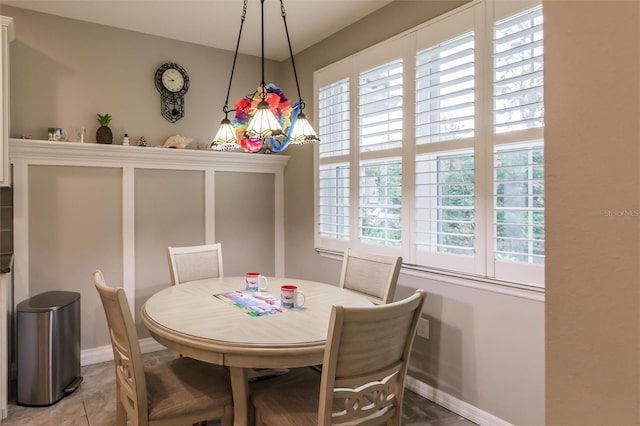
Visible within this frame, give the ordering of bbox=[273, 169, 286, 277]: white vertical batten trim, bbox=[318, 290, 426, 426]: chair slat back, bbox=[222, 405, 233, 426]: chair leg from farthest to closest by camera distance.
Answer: bbox=[273, 169, 286, 277]: white vertical batten trim < bbox=[222, 405, 233, 426]: chair leg < bbox=[318, 290, 426, 426]: chair slat back

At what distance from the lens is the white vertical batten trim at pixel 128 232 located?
11.0 ft

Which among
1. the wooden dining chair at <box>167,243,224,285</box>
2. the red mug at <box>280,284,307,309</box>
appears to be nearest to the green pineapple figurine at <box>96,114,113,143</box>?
the wooden dining chair at <box>167,243,224,285</box>

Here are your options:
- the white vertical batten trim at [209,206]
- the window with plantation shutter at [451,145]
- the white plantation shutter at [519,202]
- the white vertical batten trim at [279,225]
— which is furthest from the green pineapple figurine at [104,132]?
the white plantation shutter at [519,202]

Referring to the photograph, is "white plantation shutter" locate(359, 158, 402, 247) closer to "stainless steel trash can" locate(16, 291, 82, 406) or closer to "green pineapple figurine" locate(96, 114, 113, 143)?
"green pineapple figurine" locate(96, 114, 113, 143)

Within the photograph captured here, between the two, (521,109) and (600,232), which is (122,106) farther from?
(600,232)

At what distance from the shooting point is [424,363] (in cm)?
271

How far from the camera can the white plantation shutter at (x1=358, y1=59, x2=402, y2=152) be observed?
2814 millimetres

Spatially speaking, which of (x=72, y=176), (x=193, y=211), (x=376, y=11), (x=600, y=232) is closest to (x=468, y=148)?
(x=376, y=11)

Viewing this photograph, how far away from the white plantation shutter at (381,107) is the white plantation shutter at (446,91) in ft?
0.60

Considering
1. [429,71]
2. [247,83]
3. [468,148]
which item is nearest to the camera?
[468,148]

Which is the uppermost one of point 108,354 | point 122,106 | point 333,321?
point 122,106

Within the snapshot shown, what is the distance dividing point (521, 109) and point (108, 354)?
3.44 m

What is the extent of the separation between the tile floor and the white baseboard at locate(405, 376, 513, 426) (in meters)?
0.03

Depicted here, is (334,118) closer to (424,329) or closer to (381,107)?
(381,107)
